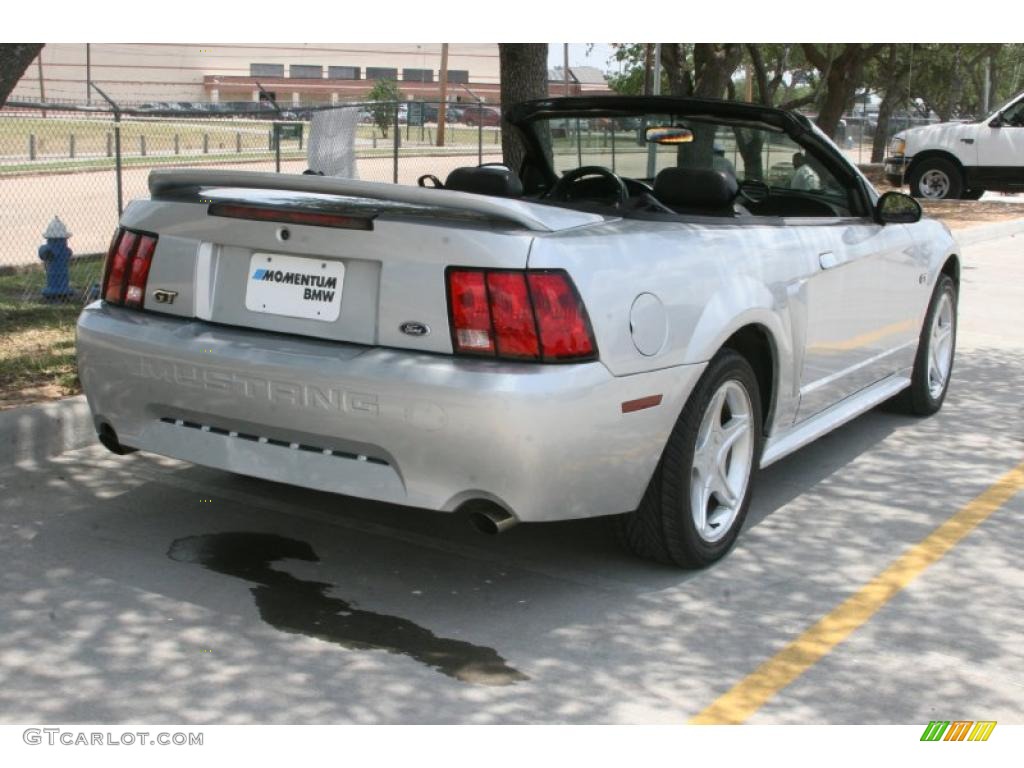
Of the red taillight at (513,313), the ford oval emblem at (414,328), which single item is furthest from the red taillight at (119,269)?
the red taillight at (513,313)

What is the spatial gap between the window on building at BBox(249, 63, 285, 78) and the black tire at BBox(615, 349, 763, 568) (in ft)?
284

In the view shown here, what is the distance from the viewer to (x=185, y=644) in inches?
164

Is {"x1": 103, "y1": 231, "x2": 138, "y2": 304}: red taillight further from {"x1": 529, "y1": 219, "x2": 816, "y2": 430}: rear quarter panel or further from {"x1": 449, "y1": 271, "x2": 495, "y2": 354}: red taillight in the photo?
{"x1": 529, "y1": 219, "x2": 816, "y2": 430}: rear quarter panel

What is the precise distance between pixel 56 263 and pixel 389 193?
20.4 ft

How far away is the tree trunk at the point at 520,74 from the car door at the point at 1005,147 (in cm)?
1573

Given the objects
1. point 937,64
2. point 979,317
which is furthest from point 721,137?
point 937,64

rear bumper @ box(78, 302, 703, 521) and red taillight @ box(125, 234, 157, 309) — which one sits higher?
red taillight @ box(125, 234, 157, 309)

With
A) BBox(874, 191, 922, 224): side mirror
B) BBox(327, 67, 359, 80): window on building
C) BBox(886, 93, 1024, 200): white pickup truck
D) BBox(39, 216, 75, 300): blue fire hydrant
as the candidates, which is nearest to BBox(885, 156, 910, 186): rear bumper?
BBox(886, 93, 1024, 200): white pickup truck

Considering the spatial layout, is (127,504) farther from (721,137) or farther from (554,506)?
(721,137)

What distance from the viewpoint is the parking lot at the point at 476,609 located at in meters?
3.87

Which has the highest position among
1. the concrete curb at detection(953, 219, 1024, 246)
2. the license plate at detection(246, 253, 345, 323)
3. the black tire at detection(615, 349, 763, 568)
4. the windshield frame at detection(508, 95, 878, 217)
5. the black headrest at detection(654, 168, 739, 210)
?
the windshield frame at detection(508, 95, 878, 217)

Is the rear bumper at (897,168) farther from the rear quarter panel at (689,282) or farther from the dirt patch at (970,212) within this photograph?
the rear quarter panel at (689,282)

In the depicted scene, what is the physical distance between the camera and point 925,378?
23.9ft

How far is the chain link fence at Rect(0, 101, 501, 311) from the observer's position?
36.6ft
